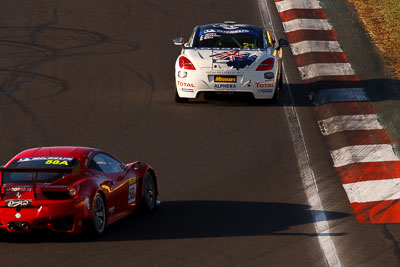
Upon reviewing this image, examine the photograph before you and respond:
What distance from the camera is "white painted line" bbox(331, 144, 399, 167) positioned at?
1433 cm

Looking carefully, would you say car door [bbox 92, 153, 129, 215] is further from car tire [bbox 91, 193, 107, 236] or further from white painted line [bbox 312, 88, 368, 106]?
white painted line [bbox 312, 88, 368, 106]

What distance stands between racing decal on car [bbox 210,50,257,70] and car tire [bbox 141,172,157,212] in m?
5.54

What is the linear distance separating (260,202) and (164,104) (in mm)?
6138

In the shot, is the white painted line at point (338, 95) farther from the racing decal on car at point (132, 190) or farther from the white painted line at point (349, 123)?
the racing decal on car at point (132, 190)

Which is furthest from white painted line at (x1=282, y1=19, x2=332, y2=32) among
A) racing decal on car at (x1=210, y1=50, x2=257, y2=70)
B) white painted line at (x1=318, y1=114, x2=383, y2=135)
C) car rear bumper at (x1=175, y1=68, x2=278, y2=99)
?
white painted line at (x1=318, y1=114, x2=383, y2=135)

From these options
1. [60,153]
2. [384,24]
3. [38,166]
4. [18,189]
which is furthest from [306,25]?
[18,189]

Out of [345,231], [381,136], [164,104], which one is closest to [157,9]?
[164,104]

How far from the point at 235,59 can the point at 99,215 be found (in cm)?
752

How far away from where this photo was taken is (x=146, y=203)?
11.8 metres

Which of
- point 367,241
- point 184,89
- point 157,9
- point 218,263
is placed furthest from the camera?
A: point 157,9

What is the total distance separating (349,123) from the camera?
54.1 feet

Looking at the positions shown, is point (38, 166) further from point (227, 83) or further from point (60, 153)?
point (227, 83)

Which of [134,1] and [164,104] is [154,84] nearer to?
[164,104]

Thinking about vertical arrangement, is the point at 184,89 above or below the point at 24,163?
below
